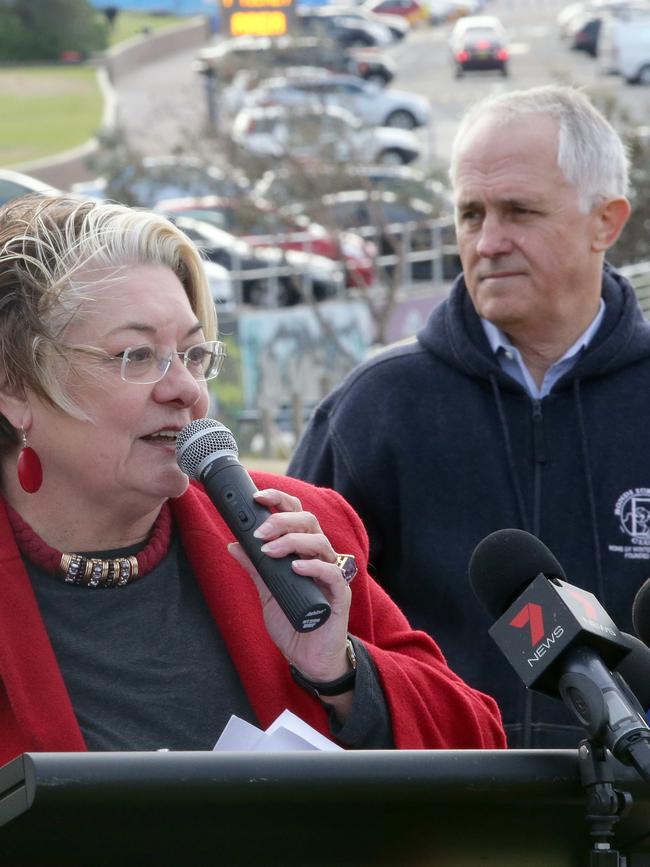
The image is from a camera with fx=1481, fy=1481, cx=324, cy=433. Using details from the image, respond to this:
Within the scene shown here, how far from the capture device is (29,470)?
243 centimetres

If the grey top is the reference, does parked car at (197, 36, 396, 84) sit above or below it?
below

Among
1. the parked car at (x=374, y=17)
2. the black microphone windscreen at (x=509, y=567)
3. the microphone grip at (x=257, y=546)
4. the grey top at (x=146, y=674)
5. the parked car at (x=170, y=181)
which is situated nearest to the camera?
the black microphone windscreen at (x=509, y=567)

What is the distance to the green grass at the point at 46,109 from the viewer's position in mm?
43062

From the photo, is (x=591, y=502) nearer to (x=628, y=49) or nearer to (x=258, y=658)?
(x=258, y=658)

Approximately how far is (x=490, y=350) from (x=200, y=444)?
1706 millimetres

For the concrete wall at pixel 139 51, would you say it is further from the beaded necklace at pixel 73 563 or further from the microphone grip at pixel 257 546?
the microphone grip at pixel 257 546

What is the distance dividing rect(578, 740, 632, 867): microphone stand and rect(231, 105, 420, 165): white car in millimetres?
20795

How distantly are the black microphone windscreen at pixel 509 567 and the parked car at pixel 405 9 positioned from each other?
195 ft

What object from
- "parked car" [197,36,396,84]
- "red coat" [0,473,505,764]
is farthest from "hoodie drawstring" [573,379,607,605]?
"parked car" [197,36,396,84]

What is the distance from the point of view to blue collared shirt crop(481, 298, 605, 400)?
3777mm

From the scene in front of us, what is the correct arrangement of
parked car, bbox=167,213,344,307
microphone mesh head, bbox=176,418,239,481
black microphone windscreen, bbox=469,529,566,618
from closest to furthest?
1. black microphone windscreen, bbox=469,529,566,618
2. microphone mesh head, bbox=176,418,239,481
3. parked car, bbox=167,213,344,307

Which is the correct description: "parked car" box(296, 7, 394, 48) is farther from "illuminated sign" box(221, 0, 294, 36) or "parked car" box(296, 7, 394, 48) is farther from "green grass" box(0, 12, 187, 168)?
"illuminated sign" box(221, 0, 294, 36)

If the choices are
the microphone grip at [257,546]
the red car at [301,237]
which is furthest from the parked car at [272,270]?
the microphone grip at [257,546]

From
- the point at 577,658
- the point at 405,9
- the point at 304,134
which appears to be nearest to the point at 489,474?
the point at 577,658
